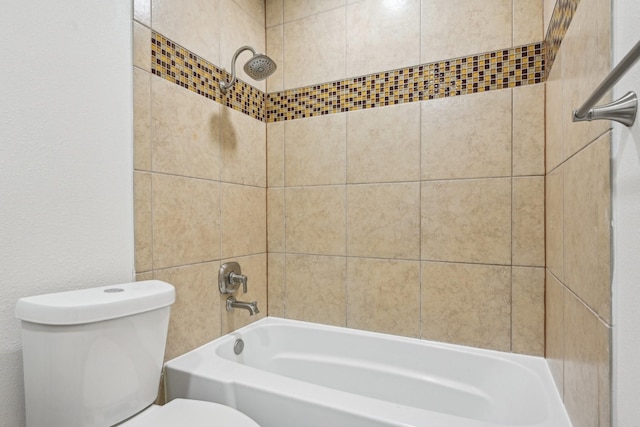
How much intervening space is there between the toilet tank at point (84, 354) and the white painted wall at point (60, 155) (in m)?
0.09

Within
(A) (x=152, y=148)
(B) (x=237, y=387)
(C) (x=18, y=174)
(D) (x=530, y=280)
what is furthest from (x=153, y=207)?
(D) (x=530, y=280)

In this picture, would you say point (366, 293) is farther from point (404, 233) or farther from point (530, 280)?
point (530, 280)

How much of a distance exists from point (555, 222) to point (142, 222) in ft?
4.98

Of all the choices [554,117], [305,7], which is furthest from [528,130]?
[305,7]

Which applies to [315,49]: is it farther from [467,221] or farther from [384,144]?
[467,221]

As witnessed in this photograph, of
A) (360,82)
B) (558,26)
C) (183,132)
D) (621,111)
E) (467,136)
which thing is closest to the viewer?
(621,111)

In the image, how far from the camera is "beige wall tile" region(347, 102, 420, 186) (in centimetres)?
165

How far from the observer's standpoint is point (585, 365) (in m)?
0.82

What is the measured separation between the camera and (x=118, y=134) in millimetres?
1205

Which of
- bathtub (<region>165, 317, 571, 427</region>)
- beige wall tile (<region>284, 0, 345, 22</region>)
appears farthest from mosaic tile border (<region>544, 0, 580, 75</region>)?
bathtub (<region>165, 317, 571, 427</region>)

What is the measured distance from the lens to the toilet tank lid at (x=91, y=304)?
86 cm

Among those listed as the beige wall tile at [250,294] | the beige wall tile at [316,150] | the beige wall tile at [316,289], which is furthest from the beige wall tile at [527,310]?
the beige wall tile at [250,294]

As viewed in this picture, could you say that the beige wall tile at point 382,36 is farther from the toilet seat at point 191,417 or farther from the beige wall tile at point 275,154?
the toilet seat at point 191,417

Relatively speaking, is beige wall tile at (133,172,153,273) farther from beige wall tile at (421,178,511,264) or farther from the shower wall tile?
the shower wall tile
